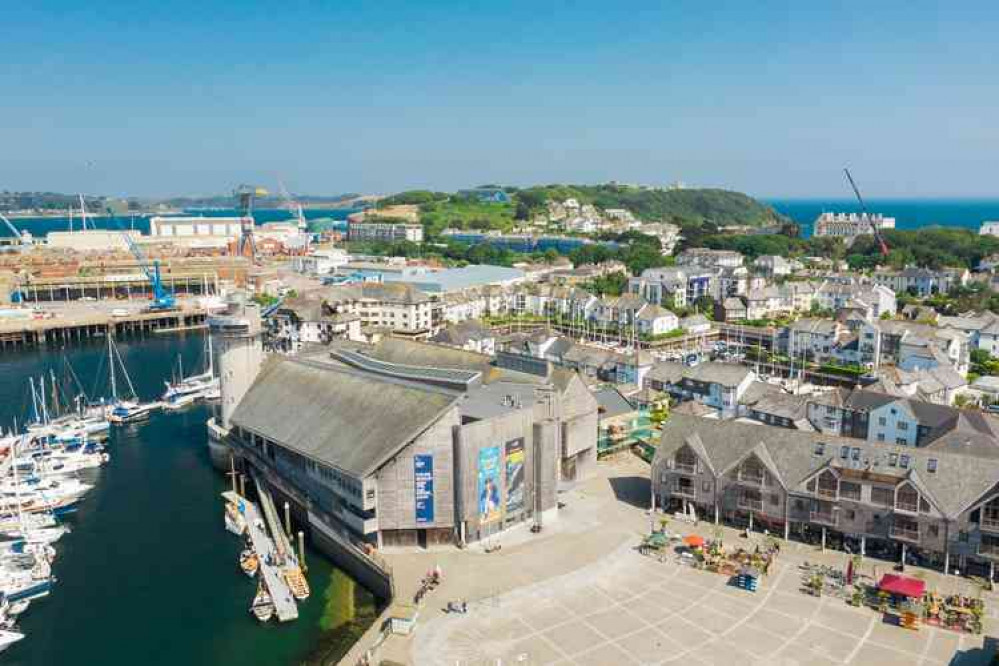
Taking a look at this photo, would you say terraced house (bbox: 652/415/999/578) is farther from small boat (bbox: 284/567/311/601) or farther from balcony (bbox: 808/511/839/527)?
small boat (bbox: 284/567/311/601)

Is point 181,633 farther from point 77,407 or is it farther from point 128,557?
point 77,407

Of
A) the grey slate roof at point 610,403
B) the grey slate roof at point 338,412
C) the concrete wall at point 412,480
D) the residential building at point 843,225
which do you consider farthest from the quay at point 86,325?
the residential building at point 843,225

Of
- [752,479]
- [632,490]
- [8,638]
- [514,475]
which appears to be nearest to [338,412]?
[514,475]

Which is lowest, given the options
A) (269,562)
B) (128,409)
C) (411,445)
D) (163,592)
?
(163,592)

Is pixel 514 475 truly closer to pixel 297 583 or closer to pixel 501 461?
pixel 501 461

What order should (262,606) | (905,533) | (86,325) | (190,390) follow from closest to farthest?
(262,606) → (905,533) → (190,390) → (86,325)

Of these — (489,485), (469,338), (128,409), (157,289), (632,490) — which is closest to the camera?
(489,485)

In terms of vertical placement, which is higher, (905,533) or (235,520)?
(905,533)
